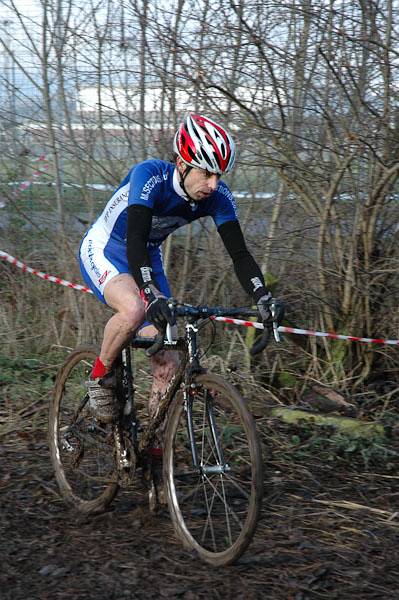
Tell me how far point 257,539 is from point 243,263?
1370 millimetres

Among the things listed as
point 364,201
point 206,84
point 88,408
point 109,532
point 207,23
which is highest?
point 207,23

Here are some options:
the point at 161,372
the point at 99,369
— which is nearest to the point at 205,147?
the point at 161,372

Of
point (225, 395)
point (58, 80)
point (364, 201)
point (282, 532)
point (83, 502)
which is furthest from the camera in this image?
point (58, 80)

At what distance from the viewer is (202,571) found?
4.03 m

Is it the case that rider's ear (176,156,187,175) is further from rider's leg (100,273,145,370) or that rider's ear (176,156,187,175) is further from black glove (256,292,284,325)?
black glove (256,292,284,325)

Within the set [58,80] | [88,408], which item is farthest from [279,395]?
[58,80]

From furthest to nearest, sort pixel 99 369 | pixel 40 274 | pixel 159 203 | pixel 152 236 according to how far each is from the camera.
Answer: pixel 40 274, pixel 152 236, pixel 99 369, pixel 159 203

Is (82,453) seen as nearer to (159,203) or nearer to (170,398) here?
(170,398)

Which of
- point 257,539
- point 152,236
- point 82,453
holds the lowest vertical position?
point 257,539

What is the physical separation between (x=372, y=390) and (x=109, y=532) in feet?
8.65

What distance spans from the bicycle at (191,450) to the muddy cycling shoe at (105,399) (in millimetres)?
40

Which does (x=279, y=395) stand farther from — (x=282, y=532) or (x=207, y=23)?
(x=207, y=23)

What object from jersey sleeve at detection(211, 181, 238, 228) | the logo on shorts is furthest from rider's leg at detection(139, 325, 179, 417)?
jersey sleeve at detection(211, 181, 238, 228)

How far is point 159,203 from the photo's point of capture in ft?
15.0
